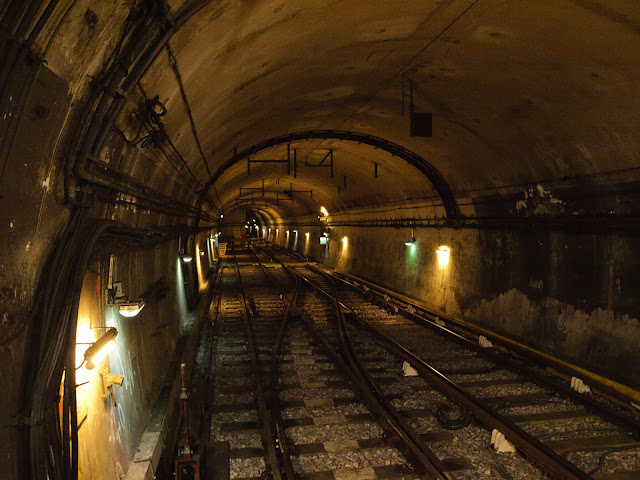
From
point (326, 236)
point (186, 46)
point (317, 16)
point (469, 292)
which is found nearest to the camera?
point (186, 46)

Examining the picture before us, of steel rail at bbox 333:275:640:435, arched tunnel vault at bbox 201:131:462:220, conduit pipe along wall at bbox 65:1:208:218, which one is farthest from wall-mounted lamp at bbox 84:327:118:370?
arched tunnel vault at bbox 201:131:462:220

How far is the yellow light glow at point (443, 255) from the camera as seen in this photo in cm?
1398

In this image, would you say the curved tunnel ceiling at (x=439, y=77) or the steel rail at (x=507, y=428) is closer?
the steel rail at (x=507, y=428)

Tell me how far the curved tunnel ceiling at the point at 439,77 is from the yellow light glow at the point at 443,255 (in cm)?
292

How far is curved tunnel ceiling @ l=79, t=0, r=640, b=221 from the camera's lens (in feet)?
16.4

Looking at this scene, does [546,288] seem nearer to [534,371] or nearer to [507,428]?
[534,371]

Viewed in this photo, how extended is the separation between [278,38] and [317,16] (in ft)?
1.76

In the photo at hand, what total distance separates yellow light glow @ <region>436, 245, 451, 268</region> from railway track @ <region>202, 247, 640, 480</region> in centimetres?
335

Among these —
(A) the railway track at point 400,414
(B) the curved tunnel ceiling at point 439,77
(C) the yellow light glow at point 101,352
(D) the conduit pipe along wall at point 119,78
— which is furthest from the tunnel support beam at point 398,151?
(C) the yellow light glow at point 101,352

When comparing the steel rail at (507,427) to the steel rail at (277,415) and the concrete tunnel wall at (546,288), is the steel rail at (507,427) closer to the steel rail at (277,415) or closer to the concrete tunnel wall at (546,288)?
the steel rail at (277,415)

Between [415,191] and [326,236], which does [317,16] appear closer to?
[415,191]

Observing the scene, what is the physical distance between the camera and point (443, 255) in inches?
561

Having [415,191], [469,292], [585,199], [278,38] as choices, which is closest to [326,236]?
[415,191]

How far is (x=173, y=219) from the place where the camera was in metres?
10.7
